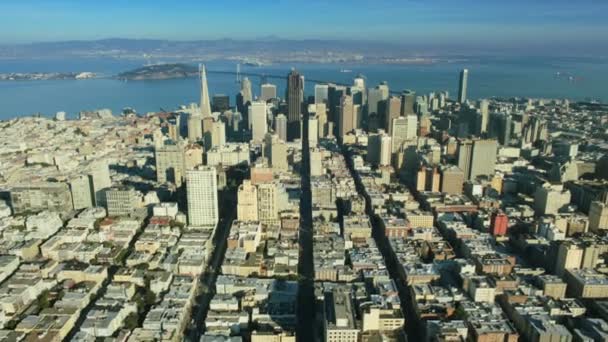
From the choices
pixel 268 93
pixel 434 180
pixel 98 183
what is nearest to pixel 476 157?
pixel 434 180

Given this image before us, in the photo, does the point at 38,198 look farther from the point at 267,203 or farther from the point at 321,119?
the point at 321,119

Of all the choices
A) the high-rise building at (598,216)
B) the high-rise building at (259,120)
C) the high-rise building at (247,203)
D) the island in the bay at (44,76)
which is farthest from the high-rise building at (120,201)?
the island in the bay at (44,76)

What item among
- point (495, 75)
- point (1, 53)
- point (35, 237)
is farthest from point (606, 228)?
point (1, 53)

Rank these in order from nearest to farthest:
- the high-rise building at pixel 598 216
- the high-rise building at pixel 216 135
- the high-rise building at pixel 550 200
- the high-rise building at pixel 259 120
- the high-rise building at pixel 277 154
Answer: the high-rise building at pixel 598 216 → the high-rise building at pixel 550 200 → the high-rise building at pixel 277 154 → the high-rise building at pixel 216 135 → the high-rise building at pixel 259 120

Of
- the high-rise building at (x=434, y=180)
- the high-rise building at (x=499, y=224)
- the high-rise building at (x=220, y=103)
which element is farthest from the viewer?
the high-rise building at (x=220, y=103)

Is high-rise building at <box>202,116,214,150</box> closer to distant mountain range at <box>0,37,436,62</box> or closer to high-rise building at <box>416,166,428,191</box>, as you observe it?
high-rise building at <box>416,166,428,191</box>

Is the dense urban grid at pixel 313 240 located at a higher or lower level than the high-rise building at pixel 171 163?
lower

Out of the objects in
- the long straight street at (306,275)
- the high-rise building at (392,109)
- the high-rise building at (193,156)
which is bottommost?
the long straight street at (306,275)

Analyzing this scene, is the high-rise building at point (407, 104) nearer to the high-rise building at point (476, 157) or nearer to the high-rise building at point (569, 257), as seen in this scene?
the high-rise building at point (476, 157)
